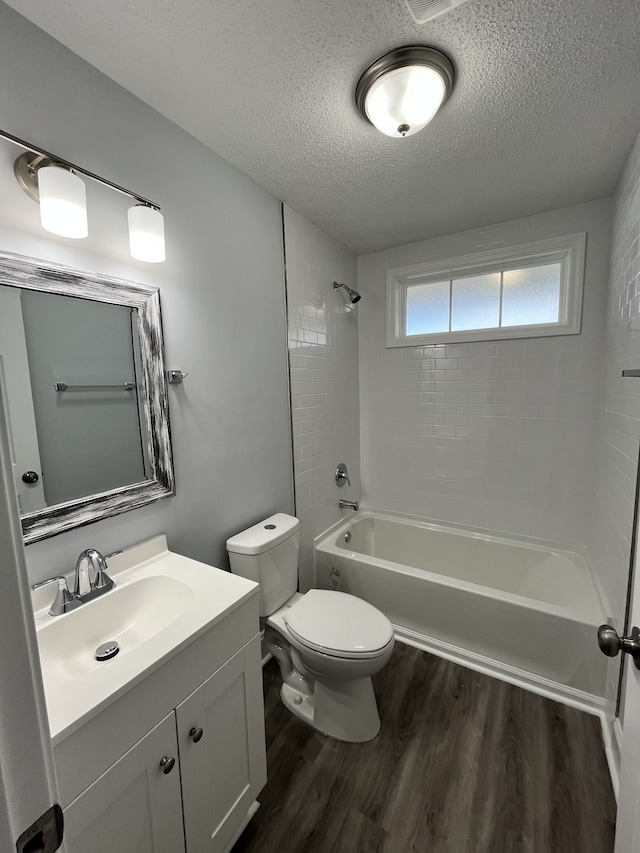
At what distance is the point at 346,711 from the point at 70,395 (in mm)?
1629

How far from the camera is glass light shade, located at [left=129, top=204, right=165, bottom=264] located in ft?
3.76

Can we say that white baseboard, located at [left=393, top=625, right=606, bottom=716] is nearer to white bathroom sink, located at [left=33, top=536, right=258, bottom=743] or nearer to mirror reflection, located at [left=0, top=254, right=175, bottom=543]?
white bathroom sink, located at [left=33, top=536, right=258, bottom=743]

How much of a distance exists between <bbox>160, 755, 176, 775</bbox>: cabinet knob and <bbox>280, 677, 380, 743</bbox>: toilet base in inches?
31.7

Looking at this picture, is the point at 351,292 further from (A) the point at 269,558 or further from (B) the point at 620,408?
(A) the point at 269,558

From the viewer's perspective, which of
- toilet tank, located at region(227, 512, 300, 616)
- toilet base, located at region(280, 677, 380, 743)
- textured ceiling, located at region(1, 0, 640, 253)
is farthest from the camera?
toilet tank, located at region(227, 512, 300, 616)

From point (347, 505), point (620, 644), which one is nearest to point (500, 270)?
point (347, 505)

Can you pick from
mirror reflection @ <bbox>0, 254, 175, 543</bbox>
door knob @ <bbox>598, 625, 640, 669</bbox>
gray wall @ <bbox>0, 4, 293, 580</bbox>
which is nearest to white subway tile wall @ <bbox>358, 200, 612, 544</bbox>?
gray wall @ <bbox>0, 4, 293, 580</bbox>

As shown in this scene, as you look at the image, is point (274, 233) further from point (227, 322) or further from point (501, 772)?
point (501, 772)

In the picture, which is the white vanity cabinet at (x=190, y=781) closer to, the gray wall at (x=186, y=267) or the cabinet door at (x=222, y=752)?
the cabinet door at (x=222, y=752)

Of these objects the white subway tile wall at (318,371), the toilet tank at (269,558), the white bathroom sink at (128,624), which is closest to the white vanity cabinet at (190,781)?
the white bathroom sink at (128,624)

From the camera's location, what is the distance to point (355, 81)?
120 centimetres

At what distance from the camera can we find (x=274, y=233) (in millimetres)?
1915

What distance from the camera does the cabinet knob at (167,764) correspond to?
2.83 feet

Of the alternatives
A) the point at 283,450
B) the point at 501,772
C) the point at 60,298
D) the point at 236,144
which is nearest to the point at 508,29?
the point at 236,144
